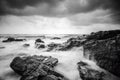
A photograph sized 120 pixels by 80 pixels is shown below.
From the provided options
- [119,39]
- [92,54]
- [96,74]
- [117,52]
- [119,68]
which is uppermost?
[119,39]

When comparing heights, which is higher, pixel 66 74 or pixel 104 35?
pixel 104 35

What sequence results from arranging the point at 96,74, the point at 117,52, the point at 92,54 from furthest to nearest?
the point at 92,54 < the point at 117,52 < the point at 96,74

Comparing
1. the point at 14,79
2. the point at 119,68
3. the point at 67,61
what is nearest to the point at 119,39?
the point at 119,68

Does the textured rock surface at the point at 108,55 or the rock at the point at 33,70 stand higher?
the textured rock surface at the point at 108,55

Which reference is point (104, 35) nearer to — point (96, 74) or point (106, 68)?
point (106, 68)

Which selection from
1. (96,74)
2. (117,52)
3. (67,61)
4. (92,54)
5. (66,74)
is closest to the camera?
(96,74)

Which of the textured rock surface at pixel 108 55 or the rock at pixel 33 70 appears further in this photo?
the textured rock surface at pixel 108 55

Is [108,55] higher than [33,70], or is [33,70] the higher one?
[108,55]

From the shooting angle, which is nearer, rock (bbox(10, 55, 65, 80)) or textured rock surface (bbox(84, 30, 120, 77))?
rock (bbox(10, 55, 65, 80))

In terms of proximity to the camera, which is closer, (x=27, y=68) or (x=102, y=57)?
(x=27, y=68)

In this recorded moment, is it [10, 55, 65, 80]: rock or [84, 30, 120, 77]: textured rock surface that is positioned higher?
[84, 30, 120, 77]: textured rock surface

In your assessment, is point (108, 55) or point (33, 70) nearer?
point (33, 70)

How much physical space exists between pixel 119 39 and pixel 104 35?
47.5 inches

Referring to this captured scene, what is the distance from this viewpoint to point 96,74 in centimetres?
331
